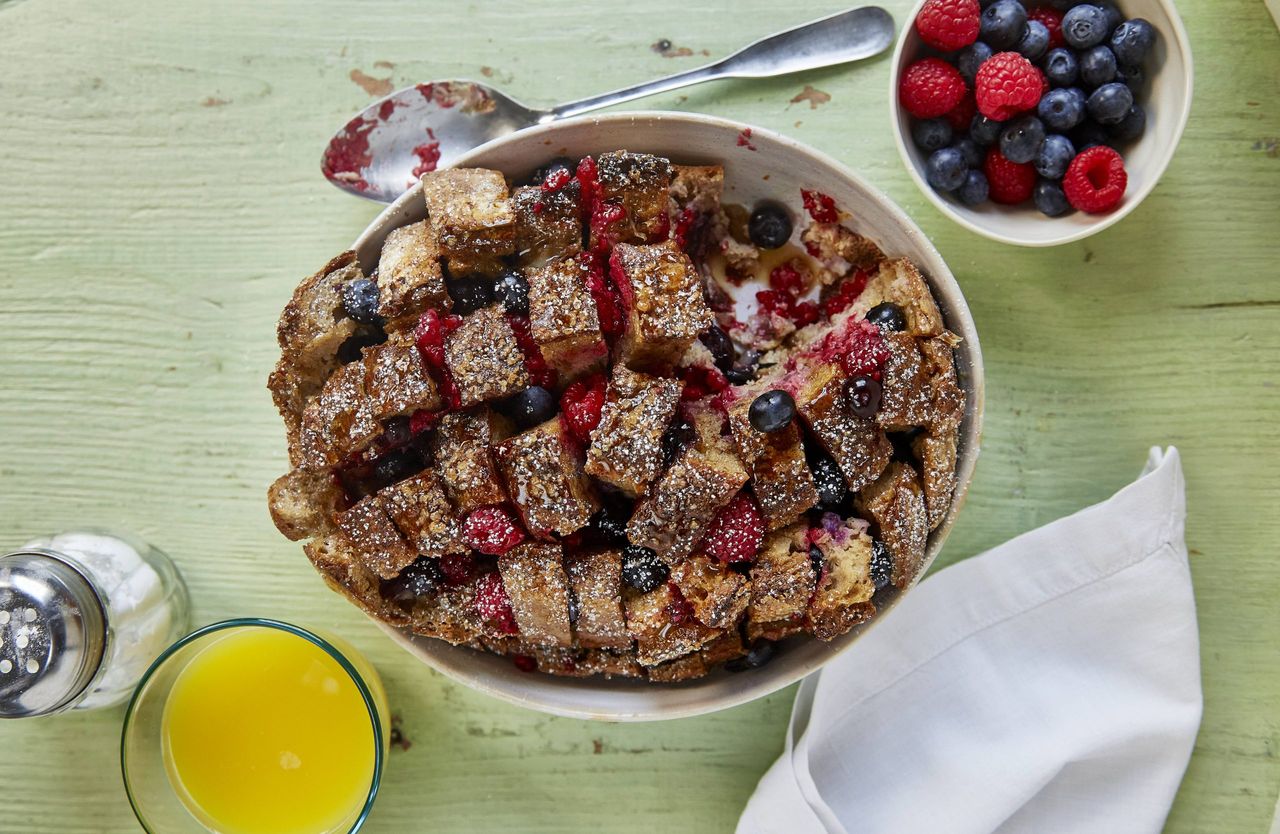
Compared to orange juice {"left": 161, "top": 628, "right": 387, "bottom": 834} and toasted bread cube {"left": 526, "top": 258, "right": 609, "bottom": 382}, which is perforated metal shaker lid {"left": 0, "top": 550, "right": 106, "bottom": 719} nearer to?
orange juice {"left": 161, "top": 628, "right": 387, "bottom": 834}

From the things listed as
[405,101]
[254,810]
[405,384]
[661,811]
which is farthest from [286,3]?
[661,811]

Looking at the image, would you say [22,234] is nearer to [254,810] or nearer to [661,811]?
[254,810]

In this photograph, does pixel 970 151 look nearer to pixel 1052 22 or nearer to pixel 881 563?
pixel 1052 22

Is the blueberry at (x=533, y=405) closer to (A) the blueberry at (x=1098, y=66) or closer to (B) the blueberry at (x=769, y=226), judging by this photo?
(B) the blueberry at (x=769, y=226)

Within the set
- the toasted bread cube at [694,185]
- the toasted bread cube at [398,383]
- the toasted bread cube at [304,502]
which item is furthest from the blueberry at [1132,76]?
the toasted bread cube at [304,502]

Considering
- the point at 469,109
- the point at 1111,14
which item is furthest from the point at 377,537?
the point at 1111,14

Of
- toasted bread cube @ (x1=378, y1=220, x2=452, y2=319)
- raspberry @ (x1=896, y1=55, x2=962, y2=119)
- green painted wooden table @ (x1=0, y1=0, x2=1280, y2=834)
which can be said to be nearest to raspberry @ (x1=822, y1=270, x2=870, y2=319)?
raspberry @ (x1=896, y1=55, x2=962, y2=119)
